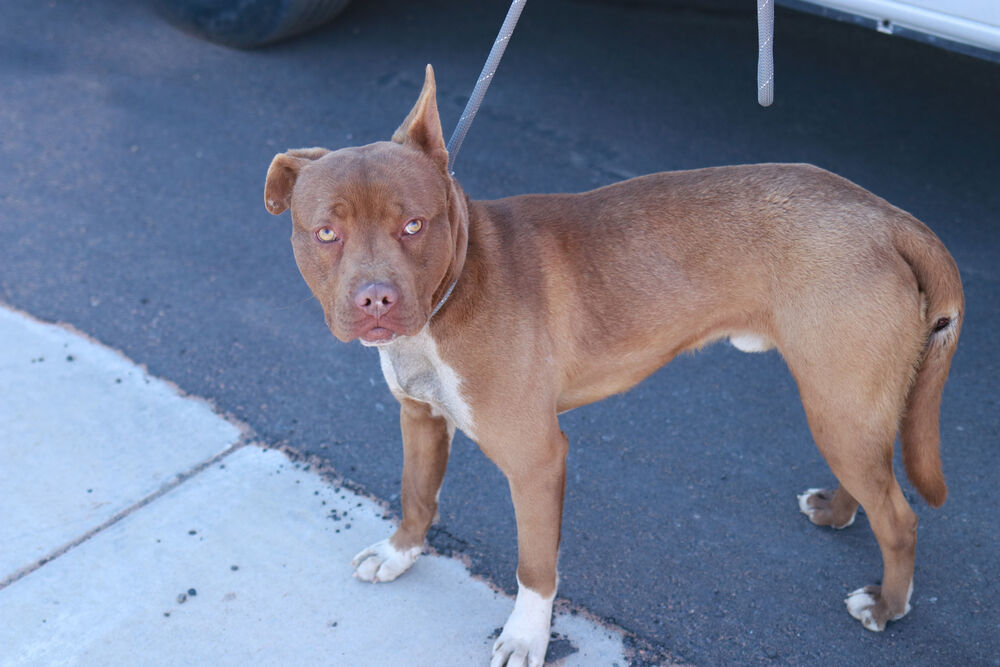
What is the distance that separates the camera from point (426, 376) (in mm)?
3047

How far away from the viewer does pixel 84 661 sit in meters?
3.21

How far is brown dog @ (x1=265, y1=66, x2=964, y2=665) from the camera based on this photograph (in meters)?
2.79

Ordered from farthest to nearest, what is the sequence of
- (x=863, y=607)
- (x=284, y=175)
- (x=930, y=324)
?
(x=863, y=607) < (x=930, y=324) < (x=284, y=175)

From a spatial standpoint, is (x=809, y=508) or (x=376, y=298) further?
(x=809, y=508)

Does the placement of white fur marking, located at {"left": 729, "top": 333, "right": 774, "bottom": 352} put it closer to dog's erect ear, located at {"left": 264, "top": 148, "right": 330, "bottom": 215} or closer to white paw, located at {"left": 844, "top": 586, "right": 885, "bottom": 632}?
white paw, located at {"left": 844, "top": 586, "right": 885, "bottom": 632}

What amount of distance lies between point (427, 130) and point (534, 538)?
1342 mm

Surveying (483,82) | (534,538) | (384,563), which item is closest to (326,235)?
(483,82)

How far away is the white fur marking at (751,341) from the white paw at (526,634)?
1.07 metres

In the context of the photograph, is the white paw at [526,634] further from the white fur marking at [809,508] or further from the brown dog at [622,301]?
the white fur marking at [809,508]

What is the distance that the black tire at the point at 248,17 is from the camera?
704cm

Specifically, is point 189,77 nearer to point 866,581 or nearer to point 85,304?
point 85,304

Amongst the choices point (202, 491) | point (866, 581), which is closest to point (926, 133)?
point (866, 581)

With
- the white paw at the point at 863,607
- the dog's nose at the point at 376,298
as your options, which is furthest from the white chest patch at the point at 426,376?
the white paw at the point at 863,607

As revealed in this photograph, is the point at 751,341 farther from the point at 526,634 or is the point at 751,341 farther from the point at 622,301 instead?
the point at 526,634
